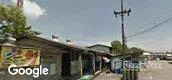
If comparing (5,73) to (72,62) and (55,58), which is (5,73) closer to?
(55,58)

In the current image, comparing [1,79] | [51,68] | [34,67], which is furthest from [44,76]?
[1,79]

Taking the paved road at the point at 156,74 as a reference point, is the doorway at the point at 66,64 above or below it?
above

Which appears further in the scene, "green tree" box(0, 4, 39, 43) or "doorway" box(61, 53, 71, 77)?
"green tree" box(0, 4, 39, 43)

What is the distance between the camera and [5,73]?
15547 millimetres

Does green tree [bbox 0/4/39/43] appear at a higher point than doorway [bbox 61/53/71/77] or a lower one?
higher

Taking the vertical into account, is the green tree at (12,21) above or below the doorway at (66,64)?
above

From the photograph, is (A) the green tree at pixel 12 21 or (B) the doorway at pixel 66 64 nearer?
(B) the doorway at pixel 66 64

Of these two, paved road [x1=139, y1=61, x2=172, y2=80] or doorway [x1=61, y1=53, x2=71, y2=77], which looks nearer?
doorway [x1=61, y1=53, x2=71, y2=77]

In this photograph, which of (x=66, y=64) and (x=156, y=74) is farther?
(x=156, y=74)

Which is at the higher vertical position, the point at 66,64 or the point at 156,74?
the point at 66,64

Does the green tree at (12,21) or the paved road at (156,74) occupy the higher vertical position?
the green tree at (12,21)

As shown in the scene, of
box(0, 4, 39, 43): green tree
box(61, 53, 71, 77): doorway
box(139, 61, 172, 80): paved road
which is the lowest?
box(139, 61, 172, 80): paved road

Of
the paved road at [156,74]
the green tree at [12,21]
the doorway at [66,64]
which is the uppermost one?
the green tree at [12,21]

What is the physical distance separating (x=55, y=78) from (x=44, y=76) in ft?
3.57
